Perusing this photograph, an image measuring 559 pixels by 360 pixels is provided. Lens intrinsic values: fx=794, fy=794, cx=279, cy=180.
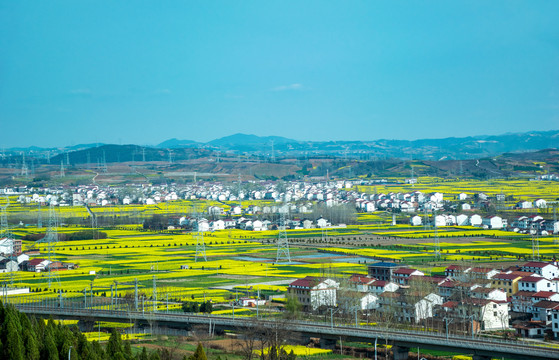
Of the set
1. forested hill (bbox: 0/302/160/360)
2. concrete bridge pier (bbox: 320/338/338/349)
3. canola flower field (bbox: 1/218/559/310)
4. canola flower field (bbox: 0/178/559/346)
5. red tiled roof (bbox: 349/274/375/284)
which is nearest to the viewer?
forested hill (bbox: 0/302/160/360)

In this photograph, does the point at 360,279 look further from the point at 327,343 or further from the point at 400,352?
the point at 400,352

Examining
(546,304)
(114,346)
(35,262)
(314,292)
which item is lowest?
(35,262)

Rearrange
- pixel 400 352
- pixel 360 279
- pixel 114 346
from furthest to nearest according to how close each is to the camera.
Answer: pixel 360 279 < pixel 400 352 < pixel 114 346

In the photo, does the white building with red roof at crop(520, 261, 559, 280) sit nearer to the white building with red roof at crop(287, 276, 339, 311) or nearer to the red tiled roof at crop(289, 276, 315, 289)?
the white building with red roof at crop(287, 276, 339, 311)

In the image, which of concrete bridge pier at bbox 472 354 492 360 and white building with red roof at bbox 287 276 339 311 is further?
white building with red roof at bbox 287 276 339 311

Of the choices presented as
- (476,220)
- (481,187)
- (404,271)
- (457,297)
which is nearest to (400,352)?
(457,297)

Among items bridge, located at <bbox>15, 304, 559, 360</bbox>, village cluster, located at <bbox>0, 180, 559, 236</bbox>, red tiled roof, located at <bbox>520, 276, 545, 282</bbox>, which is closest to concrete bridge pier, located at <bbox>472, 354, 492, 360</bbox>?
bridge, located at <bbox>15, 304, 559, 360</bbox>

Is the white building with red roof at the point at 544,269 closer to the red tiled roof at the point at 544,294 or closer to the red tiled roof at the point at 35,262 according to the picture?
the red tiled roof at the point at 544,294

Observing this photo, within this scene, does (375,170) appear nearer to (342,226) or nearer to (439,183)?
(439,183)
